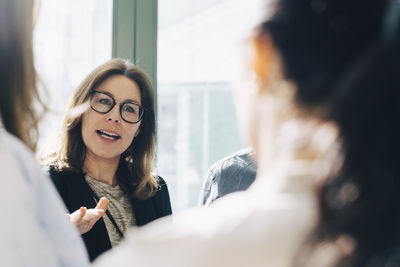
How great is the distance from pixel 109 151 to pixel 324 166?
1.62 meters

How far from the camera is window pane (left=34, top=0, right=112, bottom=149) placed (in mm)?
2189

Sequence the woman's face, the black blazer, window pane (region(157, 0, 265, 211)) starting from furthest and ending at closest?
window pane (region(157, 0, 265, 211)), the woman's face, the black blazer

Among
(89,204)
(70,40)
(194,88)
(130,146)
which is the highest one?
(70,40)

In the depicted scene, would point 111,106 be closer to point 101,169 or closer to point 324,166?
point 101,169

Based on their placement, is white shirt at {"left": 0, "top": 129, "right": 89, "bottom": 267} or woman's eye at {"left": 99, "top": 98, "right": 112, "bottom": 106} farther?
woman's eye at {"left": 99, "top": 98, "right": 112, "bottom": 106}

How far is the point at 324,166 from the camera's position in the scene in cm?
62

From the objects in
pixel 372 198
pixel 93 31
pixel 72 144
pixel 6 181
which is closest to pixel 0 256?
pixel 6 181

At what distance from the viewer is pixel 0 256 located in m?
0.75

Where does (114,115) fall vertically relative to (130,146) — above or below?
above

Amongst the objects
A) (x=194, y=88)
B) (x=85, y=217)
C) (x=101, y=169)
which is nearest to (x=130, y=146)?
(x=101, y=169)

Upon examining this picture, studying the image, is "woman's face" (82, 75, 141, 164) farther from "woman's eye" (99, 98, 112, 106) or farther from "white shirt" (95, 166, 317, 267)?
"white shirt" (95, 166, 317, 267)

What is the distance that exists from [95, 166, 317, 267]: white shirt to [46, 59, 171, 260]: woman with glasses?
4.45 ft

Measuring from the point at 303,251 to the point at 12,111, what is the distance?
1.72ft

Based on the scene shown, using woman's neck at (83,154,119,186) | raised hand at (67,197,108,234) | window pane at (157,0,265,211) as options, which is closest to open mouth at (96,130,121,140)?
woman's neck at (83,154,119,186)
